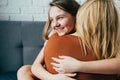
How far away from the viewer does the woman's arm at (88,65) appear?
114 centimetres

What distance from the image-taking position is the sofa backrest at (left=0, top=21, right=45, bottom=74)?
2.38 m

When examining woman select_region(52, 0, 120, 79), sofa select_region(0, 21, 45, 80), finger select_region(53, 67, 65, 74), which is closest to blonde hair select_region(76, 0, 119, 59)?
woman select_region(52, 0, 120, 79)

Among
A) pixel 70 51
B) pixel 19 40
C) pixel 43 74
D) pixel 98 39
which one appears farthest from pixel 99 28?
pixel 19 40

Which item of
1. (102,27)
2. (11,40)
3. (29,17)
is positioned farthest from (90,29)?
(29,17)

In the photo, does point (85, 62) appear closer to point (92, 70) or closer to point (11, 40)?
point (92, 70)

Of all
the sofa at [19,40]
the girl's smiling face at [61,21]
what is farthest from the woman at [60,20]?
the sofa at [19,40]

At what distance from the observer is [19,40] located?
240cm

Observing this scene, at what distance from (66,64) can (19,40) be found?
1.30m

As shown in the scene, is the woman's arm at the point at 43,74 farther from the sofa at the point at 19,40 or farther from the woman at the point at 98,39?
the sofa at the point at 19,40

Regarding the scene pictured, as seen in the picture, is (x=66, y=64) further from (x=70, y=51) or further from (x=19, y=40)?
(x=19, y=40)

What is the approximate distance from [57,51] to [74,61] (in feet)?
0.29

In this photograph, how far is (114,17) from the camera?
120 cm

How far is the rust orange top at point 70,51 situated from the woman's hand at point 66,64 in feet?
0.06

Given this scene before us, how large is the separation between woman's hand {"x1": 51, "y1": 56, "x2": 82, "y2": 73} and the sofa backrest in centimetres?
122
